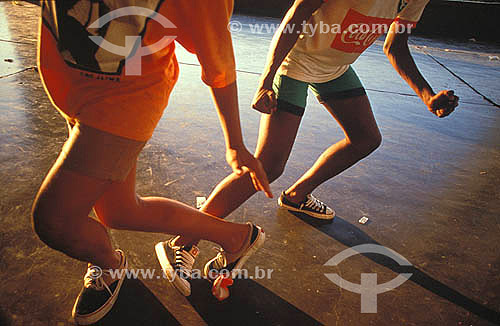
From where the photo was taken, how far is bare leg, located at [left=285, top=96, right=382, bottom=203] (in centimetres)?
163

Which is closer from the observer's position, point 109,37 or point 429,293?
point 109,37

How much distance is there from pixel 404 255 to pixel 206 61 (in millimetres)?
1292

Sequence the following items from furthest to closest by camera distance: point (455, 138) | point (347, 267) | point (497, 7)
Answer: point (497, 7)
point (455, 138)
point (347, 267)

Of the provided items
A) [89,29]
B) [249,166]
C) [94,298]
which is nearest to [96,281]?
[94,298]

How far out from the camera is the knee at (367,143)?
1664 millimetres

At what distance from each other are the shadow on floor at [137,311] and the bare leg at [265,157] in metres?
0.38

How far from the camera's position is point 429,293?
4.72 feet

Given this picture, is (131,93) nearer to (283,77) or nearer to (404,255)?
(283,77)

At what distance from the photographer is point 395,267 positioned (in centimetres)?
158

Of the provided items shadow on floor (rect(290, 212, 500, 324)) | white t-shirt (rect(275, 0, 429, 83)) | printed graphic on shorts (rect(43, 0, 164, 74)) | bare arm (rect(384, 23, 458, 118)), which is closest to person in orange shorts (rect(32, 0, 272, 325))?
printed graphic on shorts (rect(43, 0, 164, 74))

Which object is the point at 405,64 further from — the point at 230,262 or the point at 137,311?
the point at 137,311

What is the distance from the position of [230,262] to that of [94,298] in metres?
0.47

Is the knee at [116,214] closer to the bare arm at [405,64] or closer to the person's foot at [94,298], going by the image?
the person's foot at [94,298]

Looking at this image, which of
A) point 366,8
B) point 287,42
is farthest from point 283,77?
point 366,8
